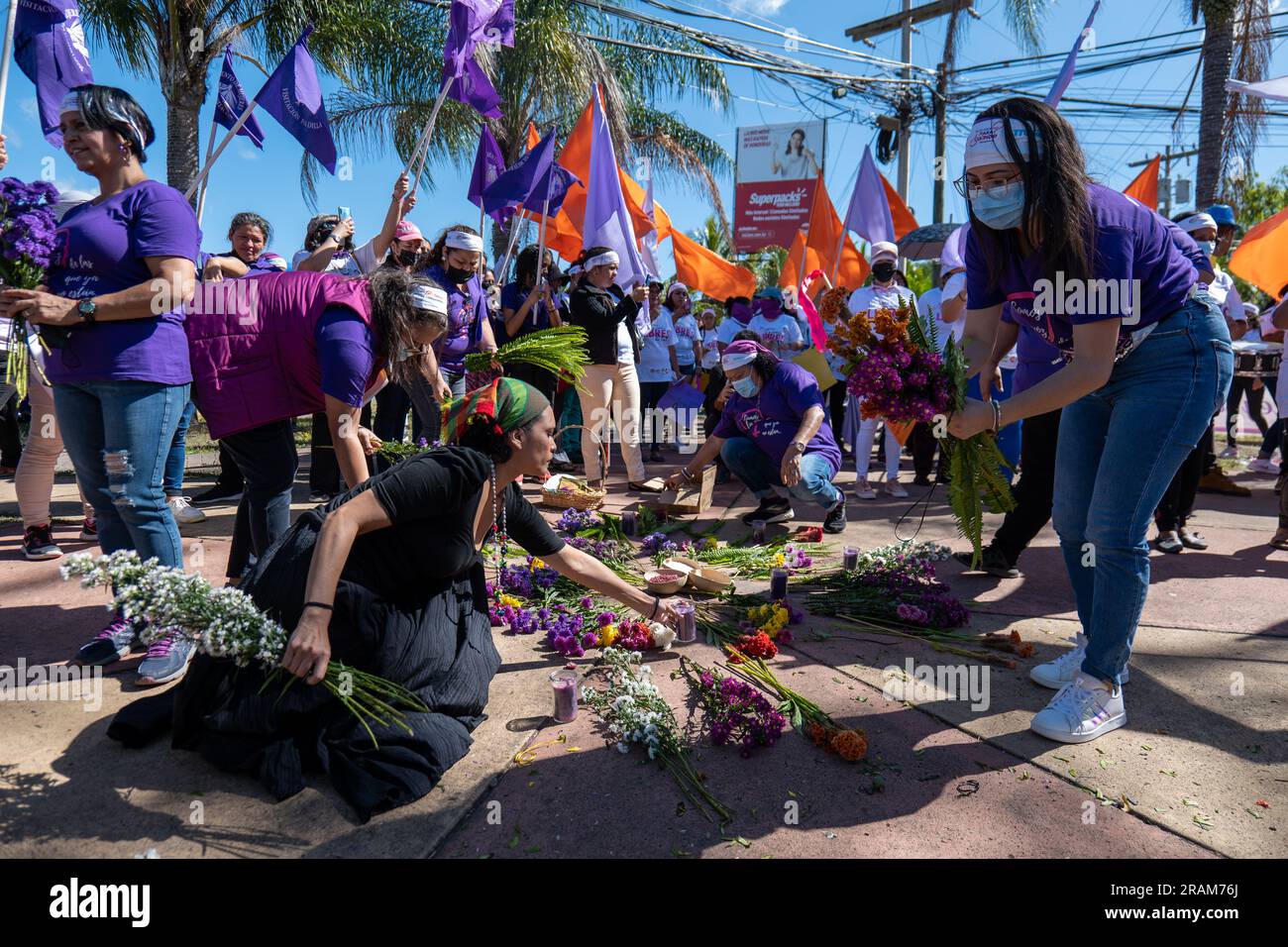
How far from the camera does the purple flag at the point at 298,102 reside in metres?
5.21

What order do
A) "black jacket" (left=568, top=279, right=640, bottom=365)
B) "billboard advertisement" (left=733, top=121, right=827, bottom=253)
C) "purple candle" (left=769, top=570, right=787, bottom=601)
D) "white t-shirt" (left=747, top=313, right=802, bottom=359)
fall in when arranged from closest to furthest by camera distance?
"purple candle" (left=769, top=570, right=787, bottom=601), "black jacket" (left=568, top=279, right=640, bottom=365), "white t-shirt" (left=747, top=313, right=802, bottom=359), "billboard advertisement" (left=733, top=121, right=827, bottom=253)

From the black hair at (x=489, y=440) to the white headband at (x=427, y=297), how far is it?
0.76 metres

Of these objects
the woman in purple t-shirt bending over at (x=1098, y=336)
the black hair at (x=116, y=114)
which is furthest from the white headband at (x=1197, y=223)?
the black hair at (x=116, y=114)

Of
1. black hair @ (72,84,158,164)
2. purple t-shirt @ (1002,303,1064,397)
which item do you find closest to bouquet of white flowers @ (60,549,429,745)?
black hair @ (72,84,158,164)

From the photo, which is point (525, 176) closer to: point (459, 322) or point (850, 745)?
point (459, 322)

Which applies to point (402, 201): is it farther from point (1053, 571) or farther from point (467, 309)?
point (1053, 571)

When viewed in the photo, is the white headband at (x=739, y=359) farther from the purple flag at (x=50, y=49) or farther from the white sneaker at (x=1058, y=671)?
the purple flag at (x=50, y=49)

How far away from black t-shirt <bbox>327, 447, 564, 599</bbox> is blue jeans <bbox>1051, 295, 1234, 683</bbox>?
6.28 feet

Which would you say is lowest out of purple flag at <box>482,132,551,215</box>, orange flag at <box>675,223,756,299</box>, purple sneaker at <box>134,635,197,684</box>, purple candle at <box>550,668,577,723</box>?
purple candle at <box>550,668,577,723</box>

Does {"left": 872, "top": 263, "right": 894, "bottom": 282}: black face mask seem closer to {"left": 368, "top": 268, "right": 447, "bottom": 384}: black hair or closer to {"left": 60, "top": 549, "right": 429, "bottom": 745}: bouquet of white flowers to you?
{"left": 368, "top": 268, "right": 447, "bottom": 384}: black hair

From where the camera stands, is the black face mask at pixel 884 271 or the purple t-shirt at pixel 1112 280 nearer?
the purple t-shirt at pixel 1112 280

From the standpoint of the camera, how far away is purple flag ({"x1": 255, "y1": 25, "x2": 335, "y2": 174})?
521cm

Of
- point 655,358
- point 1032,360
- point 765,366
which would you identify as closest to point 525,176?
point 655,358
